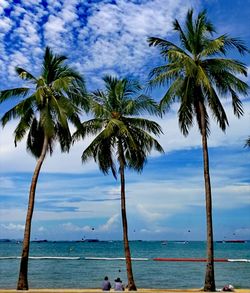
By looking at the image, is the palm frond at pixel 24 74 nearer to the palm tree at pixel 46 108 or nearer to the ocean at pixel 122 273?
the palm tree at pixel 46 108

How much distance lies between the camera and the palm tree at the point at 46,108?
24.7m

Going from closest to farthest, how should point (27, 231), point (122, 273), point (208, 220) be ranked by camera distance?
point (208, 220)
point (27, 231)
point (122, 273)

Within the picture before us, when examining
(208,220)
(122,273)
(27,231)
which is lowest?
(122,273)

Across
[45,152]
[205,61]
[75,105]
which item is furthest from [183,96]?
[45,152]

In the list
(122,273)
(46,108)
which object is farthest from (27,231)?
(122,273)

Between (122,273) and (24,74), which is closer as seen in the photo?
(24,74)

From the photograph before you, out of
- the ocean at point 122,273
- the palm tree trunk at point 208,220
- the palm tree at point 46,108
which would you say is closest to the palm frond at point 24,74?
the palm tree at point 46,108

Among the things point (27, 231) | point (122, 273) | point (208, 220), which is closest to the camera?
point (208, 220)

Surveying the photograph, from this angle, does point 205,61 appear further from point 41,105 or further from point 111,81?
point 41,105

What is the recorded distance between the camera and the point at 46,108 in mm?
24938

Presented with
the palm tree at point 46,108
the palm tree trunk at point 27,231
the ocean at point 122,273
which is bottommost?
the ocean at point 122,273

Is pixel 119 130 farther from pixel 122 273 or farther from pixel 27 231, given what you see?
pixel 122 273

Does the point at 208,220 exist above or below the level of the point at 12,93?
below

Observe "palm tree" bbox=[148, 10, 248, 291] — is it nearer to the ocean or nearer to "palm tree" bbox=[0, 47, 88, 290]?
"palm tree" bbox=[0, 47, 88, 290]
